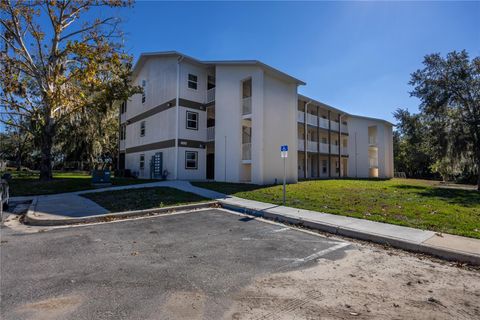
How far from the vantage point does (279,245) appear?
5.90 meters

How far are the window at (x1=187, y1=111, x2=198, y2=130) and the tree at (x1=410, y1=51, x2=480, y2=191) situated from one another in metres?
17.4

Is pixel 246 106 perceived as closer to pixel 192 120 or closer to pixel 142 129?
pixel 192 120

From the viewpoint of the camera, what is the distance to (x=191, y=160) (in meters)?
20.4

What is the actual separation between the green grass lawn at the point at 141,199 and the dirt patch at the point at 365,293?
684 cm

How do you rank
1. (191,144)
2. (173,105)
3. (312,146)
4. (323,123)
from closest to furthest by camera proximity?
(173,105), (191,144), (312,146), (323,123)

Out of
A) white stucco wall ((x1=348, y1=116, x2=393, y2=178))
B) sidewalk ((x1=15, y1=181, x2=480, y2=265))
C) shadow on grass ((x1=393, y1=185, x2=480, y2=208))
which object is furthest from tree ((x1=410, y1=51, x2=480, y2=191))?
sidewalk ((x1=15, y1=181, x2=480, y2=265))

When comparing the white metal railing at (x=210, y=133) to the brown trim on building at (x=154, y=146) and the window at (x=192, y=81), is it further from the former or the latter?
the window at (x=192, y=81)

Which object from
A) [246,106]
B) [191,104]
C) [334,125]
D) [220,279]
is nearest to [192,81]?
[191,104]

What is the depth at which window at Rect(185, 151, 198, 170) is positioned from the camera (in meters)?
20.1

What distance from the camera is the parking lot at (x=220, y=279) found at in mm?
3172

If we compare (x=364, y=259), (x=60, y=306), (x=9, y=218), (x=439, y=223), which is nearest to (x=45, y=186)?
(x=9, y=218)

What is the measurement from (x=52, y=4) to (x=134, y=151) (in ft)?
42.7

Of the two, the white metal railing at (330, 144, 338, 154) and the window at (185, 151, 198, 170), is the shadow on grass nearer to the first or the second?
the window at (185, 151, 198, 170)

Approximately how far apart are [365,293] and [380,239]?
3.02 metres
